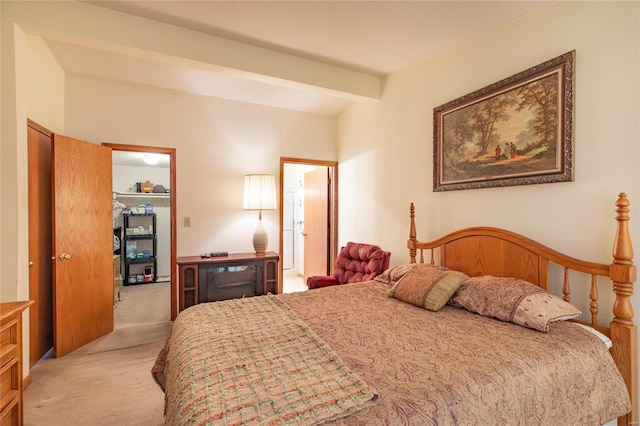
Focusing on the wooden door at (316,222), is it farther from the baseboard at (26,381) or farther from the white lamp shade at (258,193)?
the baseboard at (26,381)

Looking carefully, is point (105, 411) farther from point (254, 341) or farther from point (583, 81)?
point (583, 81)

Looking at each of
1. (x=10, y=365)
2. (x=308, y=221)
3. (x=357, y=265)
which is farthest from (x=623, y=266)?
(x=308, y=221)

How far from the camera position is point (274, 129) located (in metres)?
4.04

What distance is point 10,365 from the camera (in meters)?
1.46

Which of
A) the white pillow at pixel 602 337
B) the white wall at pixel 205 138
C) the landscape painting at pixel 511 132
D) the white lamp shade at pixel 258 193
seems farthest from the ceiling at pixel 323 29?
the white pillow at pixel 602 337

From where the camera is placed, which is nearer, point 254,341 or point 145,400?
point 254,341

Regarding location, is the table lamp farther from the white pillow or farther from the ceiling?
the white pillow

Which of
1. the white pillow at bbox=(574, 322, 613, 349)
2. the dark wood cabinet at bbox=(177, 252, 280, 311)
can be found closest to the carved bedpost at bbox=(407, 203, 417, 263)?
the white pillow at bbox=(574, 322, 613, 349)

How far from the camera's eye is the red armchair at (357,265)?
3.00 m

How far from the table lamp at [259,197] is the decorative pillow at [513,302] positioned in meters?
2.38

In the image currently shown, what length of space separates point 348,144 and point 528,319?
307cm

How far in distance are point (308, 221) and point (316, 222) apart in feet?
1.15

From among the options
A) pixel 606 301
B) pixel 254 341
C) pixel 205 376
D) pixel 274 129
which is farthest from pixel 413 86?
pixel 205 376

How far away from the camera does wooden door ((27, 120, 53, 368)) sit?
2.46m
